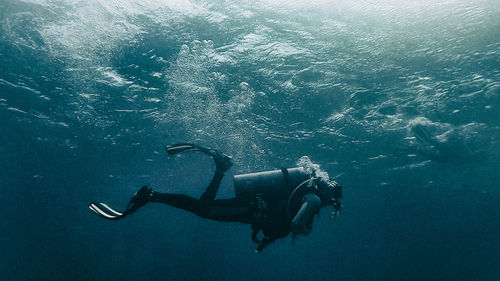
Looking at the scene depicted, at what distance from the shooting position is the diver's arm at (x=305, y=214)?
14.2 feet

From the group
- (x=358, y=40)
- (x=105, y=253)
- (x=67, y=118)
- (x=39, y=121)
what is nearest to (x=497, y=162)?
(x=358, y=40)

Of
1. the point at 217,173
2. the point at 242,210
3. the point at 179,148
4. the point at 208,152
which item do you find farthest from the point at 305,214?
the point at 179,148

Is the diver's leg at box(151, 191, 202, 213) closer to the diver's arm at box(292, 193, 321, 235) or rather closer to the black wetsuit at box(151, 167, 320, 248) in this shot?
the black wetsuit at box(151, 167, 320, 248)

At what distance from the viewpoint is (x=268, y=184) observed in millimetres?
5055

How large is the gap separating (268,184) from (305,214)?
0.95 meters

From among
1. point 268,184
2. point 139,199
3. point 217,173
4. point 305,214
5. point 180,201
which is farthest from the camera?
point 217,173

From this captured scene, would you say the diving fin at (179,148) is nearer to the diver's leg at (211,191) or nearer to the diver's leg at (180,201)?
the diver's leg at (211,191)

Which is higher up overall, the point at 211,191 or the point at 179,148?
the point at 179,148

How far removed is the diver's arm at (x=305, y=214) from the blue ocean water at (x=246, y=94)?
1145mm

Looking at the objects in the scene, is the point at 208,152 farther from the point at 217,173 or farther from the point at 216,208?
the point at 216,208

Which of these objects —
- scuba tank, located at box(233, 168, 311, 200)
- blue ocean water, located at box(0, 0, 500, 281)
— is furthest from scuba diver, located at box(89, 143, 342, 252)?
blue ocean water, located at box(0, 0, 500, 281)

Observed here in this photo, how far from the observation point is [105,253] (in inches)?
2579

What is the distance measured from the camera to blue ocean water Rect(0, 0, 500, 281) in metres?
8.85

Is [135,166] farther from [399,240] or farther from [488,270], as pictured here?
[488,270]
